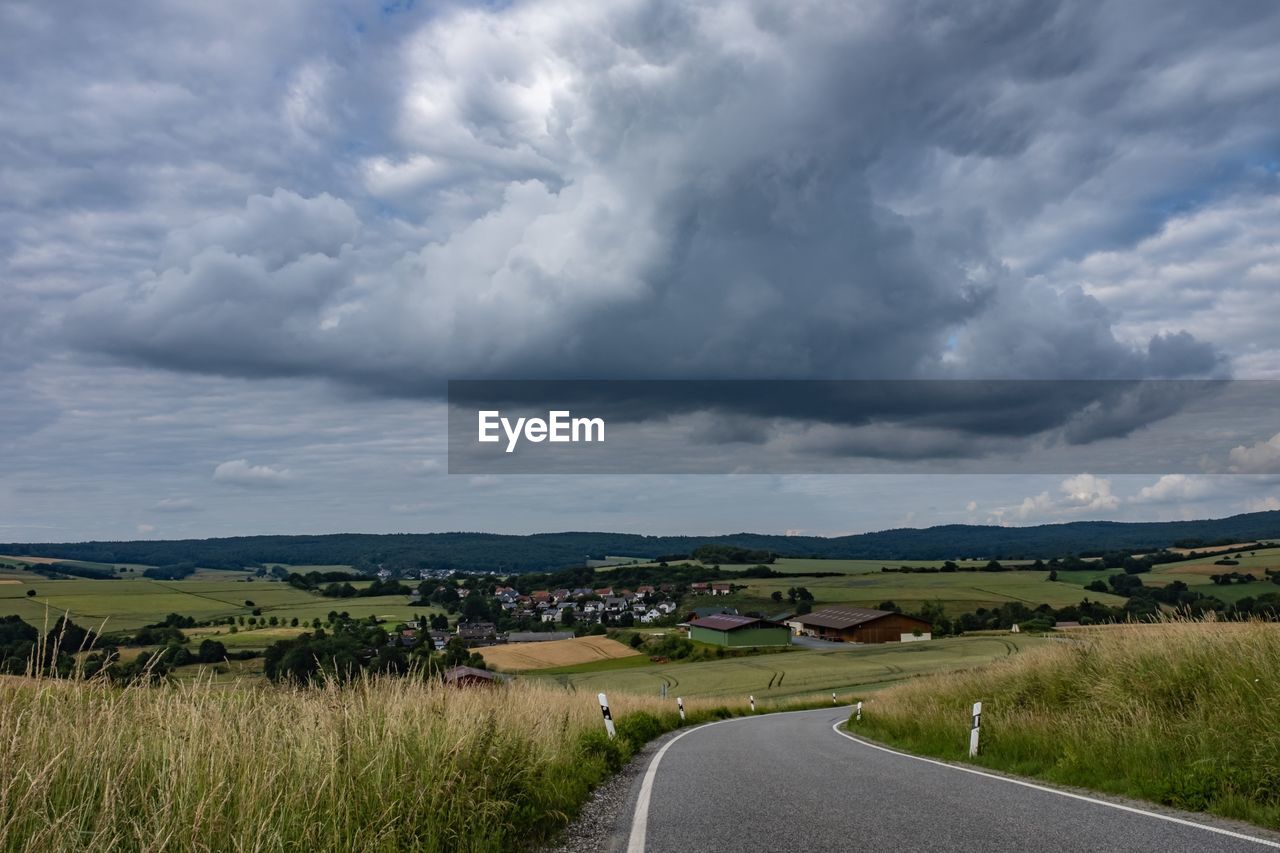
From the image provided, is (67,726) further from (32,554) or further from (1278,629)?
(32,554)

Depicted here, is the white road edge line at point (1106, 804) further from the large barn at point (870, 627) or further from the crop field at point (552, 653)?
the large barn at point (870, 627)

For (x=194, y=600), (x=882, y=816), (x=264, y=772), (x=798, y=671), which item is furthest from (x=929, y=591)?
(x=264, y=772)

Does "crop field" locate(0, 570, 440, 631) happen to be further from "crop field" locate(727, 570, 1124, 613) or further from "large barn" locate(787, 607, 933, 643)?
"crop field" locate(727, 570, 1124, 613)


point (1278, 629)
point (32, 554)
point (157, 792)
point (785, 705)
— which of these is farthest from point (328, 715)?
point (32, 554)

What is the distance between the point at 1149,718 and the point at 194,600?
308 feet

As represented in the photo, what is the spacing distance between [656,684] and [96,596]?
46843mm

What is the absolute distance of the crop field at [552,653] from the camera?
7056cm

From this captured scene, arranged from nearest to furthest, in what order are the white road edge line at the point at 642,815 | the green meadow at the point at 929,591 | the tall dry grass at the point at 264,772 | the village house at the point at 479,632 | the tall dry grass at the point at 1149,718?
the tall dry grass at the point at 264,772
the white road edge line at the point at 642,815
the tall dry grass at the point at 1149,718
the village house at the point at 479,632
the green meadow at the point at 929,591

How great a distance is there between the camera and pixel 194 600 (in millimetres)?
87875

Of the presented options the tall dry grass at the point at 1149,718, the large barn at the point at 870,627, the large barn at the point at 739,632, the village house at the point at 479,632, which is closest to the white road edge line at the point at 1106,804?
the tall dry grass at the point at 1149,718

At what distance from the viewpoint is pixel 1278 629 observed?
12609mm

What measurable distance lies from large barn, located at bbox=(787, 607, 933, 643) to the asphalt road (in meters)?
94.2

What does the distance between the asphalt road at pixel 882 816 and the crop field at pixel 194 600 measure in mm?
48043

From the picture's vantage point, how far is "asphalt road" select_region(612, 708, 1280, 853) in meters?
7.22
